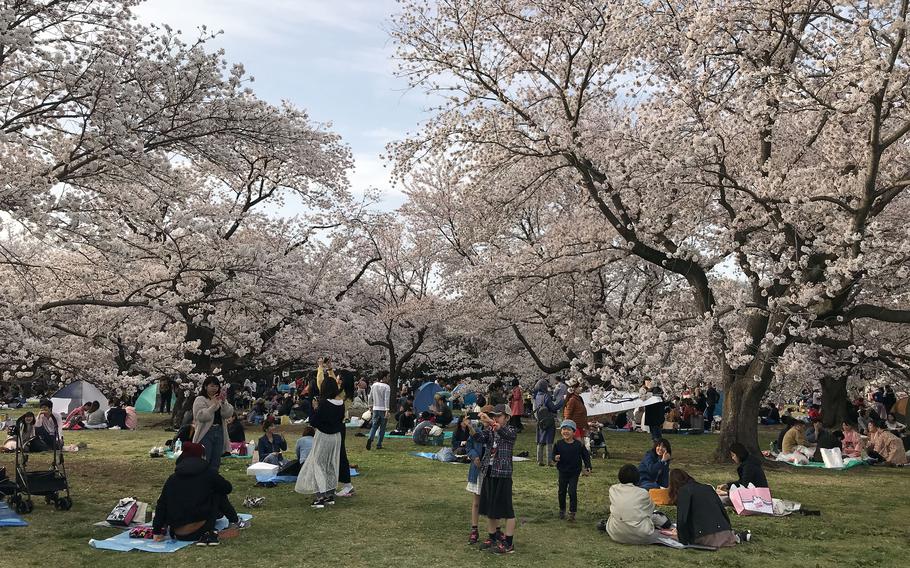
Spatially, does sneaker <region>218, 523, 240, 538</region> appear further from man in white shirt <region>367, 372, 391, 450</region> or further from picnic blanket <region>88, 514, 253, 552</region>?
man in white shirt <region>367, 372, 391, 450</region>

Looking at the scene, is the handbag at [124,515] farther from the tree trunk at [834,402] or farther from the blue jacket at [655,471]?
the tree trunk at [834,402]

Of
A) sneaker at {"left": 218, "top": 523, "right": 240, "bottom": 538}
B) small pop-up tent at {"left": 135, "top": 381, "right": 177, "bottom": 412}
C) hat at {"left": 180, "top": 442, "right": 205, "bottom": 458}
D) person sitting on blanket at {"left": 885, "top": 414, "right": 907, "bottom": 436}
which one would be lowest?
sneaker at {"left": 218, "top": 523, "right": 240, "bottom": 538}

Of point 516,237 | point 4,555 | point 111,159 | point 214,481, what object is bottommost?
point 4,555

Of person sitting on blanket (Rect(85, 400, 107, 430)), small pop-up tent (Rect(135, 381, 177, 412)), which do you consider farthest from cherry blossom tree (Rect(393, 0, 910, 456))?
small pop-up tent (Rect(135, 381, 177, 412))

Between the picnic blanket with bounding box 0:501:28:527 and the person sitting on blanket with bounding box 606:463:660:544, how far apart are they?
22.7ft

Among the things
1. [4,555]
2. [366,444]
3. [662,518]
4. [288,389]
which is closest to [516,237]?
[366,444]

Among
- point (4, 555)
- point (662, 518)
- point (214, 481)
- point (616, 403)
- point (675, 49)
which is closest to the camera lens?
point (4, 555)

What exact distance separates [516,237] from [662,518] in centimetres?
1856

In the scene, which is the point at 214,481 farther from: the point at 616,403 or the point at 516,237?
the point at 516,237

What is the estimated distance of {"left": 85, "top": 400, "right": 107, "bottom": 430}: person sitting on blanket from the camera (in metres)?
22.2

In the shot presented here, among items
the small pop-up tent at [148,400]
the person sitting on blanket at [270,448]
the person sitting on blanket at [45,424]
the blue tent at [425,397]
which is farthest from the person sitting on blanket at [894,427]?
the small pop-up tent at [148,400]

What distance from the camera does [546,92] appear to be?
17484 millimetres

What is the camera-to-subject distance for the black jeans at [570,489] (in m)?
9.88

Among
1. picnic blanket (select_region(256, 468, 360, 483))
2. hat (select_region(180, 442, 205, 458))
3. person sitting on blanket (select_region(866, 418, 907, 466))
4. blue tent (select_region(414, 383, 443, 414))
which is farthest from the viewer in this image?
blue tent (select_region(414, 383, 443, 414))
